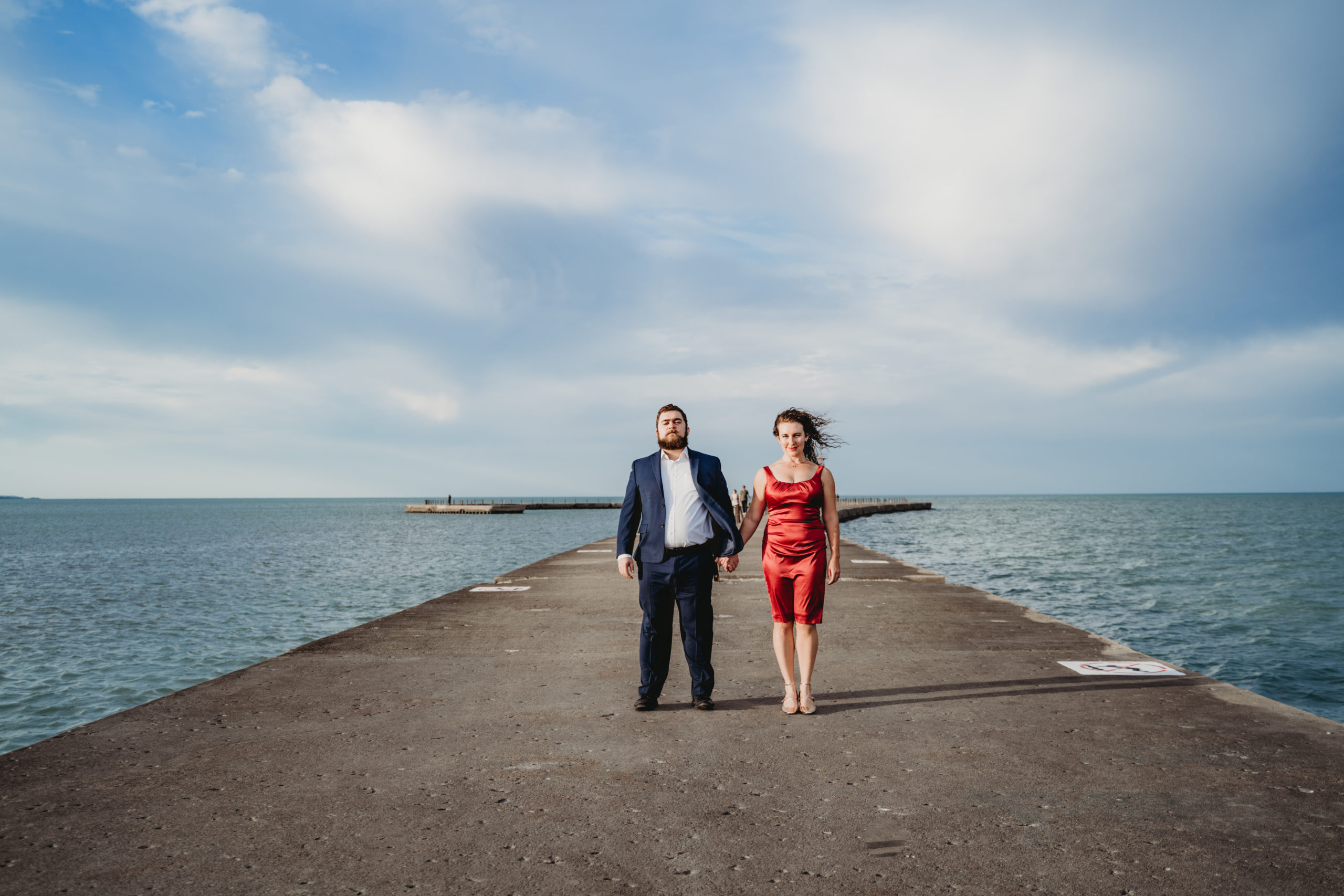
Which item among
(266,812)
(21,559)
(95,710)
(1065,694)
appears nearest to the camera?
(266,812)

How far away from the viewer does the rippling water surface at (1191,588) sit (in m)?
12.5

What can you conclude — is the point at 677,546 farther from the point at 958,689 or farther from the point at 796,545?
the point at 958,689

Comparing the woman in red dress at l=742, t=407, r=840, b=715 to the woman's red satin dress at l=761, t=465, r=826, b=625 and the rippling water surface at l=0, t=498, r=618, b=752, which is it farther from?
the rippling water surface at l=0, t=498, r=618, b=752

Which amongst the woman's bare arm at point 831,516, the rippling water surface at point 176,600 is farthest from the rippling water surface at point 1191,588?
the rippling water surface at point 176,600

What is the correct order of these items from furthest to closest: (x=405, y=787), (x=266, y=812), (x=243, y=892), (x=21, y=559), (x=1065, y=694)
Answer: (x=21, y=559) < (x=1065, y=694) < (x=405, y=787) < (x=266, y=812) < (x=243, y=892)

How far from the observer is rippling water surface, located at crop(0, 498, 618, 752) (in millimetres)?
10648

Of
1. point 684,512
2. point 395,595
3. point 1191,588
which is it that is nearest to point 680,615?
point 684,512

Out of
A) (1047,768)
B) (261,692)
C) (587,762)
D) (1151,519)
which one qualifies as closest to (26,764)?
(261,692)

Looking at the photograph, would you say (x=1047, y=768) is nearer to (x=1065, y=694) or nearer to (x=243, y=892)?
(x=1065, y=694)

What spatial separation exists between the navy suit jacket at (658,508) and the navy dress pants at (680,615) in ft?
0.32

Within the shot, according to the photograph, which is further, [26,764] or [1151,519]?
[1151,519]

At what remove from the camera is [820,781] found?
12.0 feet

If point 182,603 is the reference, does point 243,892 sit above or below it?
above

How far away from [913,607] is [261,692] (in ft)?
23.6
